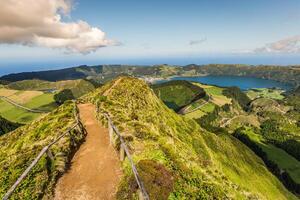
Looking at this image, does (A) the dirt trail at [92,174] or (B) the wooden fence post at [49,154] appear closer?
(A) the dirt trail at [92,174]

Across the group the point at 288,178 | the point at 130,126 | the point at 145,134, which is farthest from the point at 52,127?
the point at 288,178

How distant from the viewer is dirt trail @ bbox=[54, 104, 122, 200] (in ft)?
65.4

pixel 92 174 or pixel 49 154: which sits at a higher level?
pixel 49 154

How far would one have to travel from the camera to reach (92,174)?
22.8m

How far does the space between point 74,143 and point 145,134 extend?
27.0 feet

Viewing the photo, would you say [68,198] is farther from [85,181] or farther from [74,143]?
[74,143]

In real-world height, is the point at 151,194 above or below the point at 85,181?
above

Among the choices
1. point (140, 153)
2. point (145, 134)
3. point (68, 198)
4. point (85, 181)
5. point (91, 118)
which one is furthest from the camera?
point (91, 118)

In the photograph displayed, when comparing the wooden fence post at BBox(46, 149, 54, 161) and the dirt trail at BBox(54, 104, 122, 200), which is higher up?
the wooden fence post at BBox(46, 149, 54, 161)

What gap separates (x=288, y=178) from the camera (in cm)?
18975

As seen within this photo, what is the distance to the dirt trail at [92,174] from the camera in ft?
65.4

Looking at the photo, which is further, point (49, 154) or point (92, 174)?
point (49, 154)

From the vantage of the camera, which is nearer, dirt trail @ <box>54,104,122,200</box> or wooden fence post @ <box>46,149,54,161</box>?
dirt trail @ <box>54,104,122,200</box>

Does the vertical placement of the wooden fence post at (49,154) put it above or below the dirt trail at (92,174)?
above
